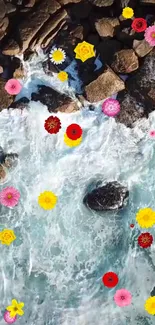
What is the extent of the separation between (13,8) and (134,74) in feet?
6.60

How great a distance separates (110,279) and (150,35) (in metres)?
3.51

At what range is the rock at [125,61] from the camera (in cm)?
855

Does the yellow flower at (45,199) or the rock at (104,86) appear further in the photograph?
the yellow flower at (45,199)

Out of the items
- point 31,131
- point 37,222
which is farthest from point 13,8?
point 37,222

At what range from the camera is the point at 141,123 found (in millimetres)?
8727

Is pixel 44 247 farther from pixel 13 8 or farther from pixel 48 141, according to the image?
pixel 13 8

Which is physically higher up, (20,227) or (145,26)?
(145,26)

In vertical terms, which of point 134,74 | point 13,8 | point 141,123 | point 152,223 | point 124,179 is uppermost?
point 13,8

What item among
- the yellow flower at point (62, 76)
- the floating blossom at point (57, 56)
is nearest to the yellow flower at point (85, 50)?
the floating blossom at point (57, 56)

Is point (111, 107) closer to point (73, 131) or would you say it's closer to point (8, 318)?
point (73, 131)

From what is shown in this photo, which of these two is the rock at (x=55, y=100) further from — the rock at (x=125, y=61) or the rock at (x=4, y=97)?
the rock at (x=125, y=61)

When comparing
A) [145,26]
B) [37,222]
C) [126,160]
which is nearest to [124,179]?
[126,160]

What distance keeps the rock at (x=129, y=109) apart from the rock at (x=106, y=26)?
873 mm

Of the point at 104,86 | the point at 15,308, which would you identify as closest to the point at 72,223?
the point at 15,308
